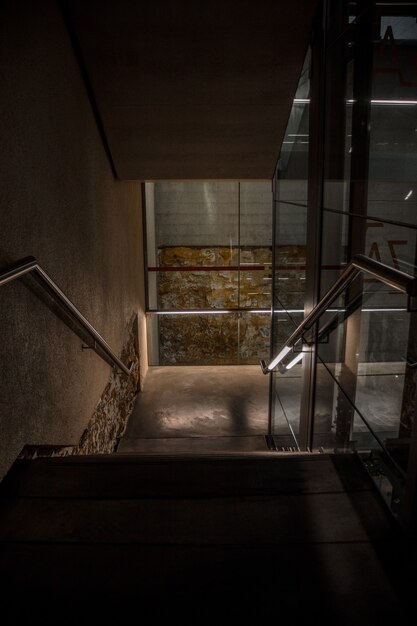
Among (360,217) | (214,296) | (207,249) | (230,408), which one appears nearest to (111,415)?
(230,408)

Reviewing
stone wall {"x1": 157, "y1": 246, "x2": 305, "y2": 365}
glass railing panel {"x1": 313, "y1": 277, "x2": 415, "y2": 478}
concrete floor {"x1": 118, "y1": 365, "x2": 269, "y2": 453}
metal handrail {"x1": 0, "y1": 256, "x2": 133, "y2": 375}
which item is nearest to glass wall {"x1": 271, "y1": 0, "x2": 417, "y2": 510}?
glass railing panel {"x1": 313, "y1": 277, "x2": 415, "y2": 478}

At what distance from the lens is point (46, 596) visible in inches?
52.8

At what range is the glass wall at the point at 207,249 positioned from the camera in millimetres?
8242

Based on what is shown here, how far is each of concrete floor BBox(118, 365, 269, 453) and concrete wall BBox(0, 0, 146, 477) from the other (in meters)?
1.75

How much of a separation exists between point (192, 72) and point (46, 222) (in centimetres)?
184

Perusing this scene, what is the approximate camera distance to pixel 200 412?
6375 millimetres

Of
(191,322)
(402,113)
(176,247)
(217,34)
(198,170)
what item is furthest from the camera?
(191,322)

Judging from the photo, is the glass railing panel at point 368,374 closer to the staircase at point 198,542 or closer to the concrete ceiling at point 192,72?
the staircase at point 198,542

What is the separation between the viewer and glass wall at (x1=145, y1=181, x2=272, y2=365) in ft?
27.0

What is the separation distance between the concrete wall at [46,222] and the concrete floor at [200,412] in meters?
1.75

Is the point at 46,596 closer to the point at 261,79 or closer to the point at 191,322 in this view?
the point at 261,79

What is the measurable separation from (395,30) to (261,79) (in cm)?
128

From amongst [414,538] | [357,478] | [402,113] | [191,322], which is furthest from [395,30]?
[191,322]

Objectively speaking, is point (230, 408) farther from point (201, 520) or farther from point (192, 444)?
point (201, 520)
